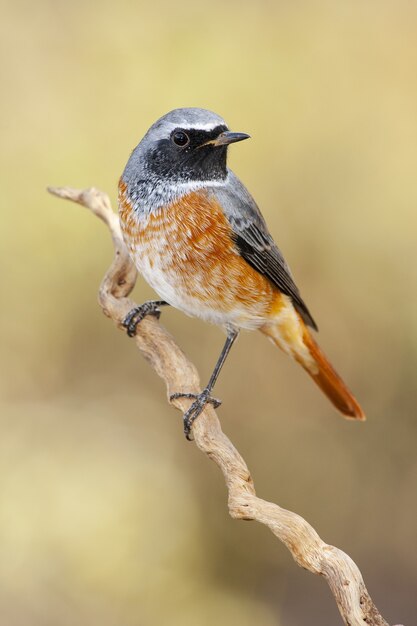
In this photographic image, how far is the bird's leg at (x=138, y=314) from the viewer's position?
4730 mm

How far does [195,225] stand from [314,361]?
116cm

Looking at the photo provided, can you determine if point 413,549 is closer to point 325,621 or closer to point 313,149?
point 325,621

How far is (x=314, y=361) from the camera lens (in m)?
5.14

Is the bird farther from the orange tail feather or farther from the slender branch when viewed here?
the orange tail feather

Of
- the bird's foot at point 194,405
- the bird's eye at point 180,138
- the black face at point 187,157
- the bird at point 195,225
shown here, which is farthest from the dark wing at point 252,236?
the bird's foot at point 194,405

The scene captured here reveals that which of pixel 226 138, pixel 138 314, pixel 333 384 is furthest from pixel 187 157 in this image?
pixel 333 384

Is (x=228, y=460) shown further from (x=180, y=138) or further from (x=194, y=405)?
(x=180, y=138)

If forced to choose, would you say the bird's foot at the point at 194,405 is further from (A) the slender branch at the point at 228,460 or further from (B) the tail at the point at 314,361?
(B) the tail at the point at 314,361

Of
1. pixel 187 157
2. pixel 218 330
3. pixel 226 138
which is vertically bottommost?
pixel 218 330

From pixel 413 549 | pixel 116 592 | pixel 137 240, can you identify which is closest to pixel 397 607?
pixel 413 549

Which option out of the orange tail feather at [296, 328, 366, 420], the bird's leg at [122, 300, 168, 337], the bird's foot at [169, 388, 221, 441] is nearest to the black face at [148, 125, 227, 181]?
the bird's leg at [122, 300, 168, 337]

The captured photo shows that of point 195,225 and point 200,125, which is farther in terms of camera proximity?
point 195,225

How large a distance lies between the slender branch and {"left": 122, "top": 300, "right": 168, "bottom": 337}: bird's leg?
0.03 meters

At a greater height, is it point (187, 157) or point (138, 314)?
point (187, 157)
